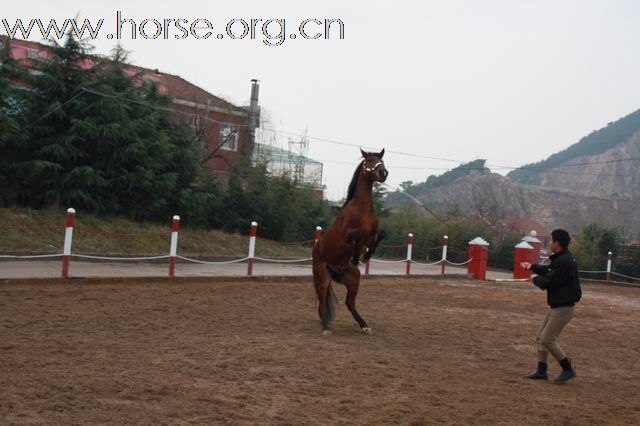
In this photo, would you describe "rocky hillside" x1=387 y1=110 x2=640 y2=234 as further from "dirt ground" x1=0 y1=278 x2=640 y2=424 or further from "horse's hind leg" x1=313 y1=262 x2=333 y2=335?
"horse's hind leg" x1=313 y1=262 x2=333 y2=335

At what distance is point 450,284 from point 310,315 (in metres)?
9.31

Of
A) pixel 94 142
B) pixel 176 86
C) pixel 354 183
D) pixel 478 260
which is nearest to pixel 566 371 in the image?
pixel 354 183

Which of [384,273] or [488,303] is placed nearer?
[488,303]

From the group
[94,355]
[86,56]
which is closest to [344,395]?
[94,355]

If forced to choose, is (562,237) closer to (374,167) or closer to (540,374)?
(540,374)

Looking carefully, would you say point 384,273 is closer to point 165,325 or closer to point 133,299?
point 133,299

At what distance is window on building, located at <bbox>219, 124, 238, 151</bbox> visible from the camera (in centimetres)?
3133

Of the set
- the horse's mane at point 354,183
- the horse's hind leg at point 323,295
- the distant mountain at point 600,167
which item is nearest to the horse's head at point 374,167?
the horse's mane at point 354,183

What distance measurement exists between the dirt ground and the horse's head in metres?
2.21

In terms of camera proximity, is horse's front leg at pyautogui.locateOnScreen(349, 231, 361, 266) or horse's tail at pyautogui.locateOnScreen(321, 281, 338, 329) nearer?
horse's front leg at pyautogui.locateOnScreen(349, 231, 361, 266)

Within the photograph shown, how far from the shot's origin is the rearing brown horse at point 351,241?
924cm

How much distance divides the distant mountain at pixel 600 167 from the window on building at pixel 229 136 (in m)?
70.1

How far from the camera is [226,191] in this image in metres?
25.5

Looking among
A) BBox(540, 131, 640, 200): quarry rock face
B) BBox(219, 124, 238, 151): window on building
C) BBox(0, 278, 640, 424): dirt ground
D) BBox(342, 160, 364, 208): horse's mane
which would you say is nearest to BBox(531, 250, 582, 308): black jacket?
BBox(0, 278, 640, 424): dirt ground
